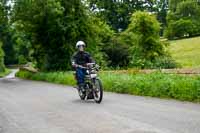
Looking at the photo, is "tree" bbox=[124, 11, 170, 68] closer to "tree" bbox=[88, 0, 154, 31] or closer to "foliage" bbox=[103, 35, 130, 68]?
"foliage" bbox=[103, 35, 130, 68]

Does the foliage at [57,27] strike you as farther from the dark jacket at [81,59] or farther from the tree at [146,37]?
the dark jacket at [81,59]

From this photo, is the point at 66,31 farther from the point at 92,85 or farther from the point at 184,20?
the point at 184,20

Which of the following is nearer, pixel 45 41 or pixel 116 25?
pixel 45 41

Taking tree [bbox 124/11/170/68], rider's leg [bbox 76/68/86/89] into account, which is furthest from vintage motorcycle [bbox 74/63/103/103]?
tree [bbox 124/11/170/68]

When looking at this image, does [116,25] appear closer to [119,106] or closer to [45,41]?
[45,41]

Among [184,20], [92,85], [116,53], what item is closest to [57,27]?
[116,53]

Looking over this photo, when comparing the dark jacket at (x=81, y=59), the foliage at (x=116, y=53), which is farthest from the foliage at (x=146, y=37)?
the dark jacket at (x=81, y=59)

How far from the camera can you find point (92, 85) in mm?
15336

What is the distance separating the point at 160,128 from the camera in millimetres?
9188

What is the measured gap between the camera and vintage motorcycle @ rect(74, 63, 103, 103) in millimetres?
14984

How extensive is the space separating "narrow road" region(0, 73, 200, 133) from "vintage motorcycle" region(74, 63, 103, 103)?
0.31m

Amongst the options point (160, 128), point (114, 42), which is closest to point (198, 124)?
point (160, 128)

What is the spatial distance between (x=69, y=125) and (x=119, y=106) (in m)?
3.40

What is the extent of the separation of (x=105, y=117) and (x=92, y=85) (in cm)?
414
